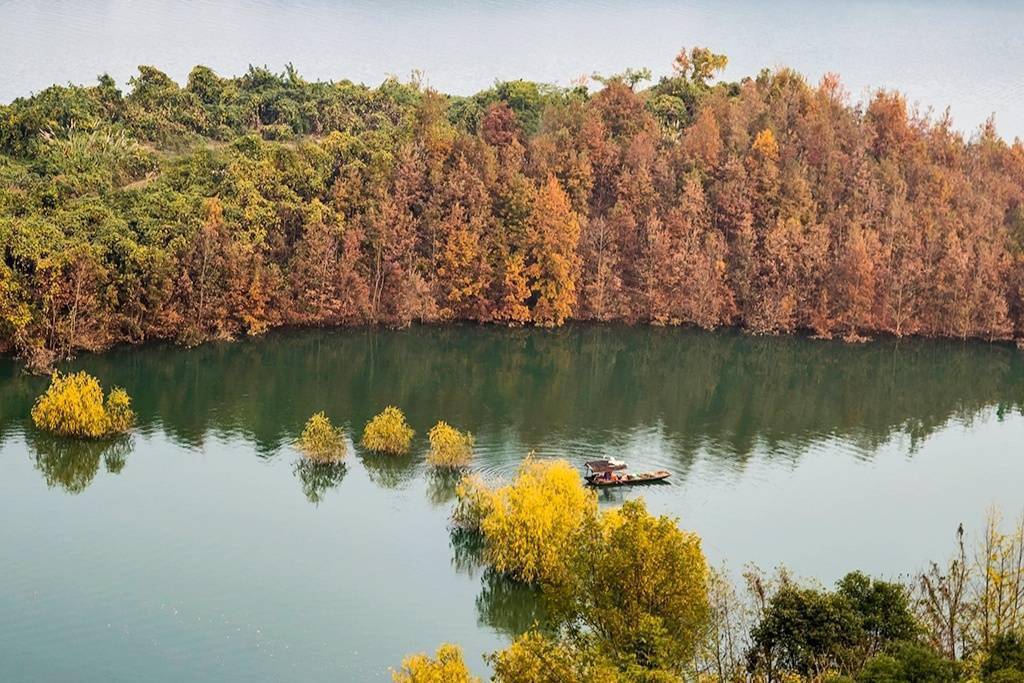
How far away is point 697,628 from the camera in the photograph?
27.9 meters

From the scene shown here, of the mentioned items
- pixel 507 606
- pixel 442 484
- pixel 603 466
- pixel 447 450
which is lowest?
pixel 507 606

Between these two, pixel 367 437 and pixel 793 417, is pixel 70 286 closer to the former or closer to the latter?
pixel 367 437

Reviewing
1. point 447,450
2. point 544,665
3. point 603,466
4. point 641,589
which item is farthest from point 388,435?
point 544,665

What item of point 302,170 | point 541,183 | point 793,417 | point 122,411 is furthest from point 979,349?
point 122,411

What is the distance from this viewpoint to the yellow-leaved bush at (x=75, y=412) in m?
45.0

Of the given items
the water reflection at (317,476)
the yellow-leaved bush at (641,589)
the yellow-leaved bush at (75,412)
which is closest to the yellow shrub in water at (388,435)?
the water reflection at (317,476)

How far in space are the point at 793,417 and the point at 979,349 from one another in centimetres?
1936

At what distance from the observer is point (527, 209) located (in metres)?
70.1

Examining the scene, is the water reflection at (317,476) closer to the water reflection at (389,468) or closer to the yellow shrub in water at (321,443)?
the yellow shrub in water at (321,443)

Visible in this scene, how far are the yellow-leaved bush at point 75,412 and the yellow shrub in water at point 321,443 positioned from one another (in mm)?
7099

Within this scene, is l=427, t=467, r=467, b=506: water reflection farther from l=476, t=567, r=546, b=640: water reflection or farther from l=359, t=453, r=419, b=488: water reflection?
l=476, t=567, r=546, b=640: water reflection

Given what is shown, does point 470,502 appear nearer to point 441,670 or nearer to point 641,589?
point 641,589

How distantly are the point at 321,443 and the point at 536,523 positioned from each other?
1198 cm

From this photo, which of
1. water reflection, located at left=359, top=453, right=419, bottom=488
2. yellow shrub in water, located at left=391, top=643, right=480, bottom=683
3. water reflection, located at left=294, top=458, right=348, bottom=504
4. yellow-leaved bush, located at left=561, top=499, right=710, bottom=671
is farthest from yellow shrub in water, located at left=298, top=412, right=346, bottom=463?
yellow shrub in water, located at left=391, top=643, right=480, bottom=683
